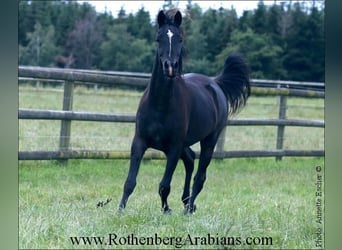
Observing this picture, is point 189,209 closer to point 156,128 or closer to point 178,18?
point 156,128

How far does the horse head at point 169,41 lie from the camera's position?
2508 millimetres

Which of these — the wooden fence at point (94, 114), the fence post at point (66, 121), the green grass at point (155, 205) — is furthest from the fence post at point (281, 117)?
the fence post at point (66, 121)

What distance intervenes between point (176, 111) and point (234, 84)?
97cm

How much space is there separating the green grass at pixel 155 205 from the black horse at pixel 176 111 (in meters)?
0.14

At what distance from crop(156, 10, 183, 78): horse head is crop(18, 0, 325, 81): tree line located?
0.43 ft

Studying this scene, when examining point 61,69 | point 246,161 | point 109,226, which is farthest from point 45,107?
point 109,226

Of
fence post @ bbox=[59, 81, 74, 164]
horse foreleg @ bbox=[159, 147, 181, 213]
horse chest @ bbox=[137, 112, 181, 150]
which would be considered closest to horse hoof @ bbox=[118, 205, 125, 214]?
horse foreleg @ bbox=[159, 147, 181, 213]

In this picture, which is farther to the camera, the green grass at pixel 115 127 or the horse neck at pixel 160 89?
the green grass at pixel 115 127

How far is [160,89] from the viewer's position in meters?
2.78

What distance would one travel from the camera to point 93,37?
11.5 feet

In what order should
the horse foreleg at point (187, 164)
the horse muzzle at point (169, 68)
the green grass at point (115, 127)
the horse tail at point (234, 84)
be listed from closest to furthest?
the horse muzzle at point (169, 68) < the horse foreleg at point (187, 164) < the horse tail at point (234, 84) < the green grass at point (115, 127)

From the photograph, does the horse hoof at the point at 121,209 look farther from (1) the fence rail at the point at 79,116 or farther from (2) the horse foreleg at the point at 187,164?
(1) the fence rail at the point at 79,116
